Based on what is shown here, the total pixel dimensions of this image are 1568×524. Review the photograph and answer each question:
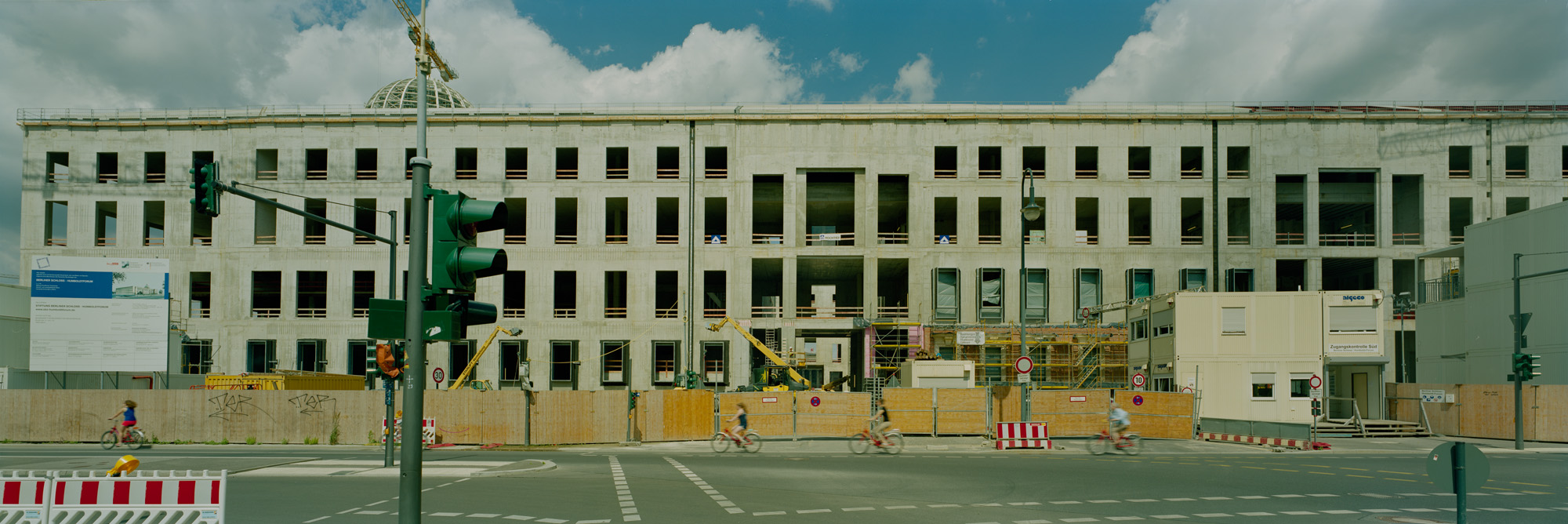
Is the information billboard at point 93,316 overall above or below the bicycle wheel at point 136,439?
above

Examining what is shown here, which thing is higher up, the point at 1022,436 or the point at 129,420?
the point at 129,420

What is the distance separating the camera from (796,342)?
53594 millimetres

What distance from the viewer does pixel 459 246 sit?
23.1 ft

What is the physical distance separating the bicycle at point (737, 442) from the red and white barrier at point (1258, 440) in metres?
16.5

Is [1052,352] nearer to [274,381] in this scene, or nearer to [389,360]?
[274,381]

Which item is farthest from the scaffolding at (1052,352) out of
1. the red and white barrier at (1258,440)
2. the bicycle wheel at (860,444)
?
the bicycle wheel at (860,444)

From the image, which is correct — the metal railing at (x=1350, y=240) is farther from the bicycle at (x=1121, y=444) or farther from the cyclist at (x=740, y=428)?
the cyclist at (x=740, y=428)

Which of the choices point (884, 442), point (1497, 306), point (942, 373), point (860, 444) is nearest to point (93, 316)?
point (860, 444)

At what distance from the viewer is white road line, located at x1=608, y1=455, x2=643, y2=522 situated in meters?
13.9

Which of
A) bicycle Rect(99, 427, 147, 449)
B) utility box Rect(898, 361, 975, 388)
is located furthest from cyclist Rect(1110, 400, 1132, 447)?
bicycle Rect(99, 427, 147, 449)

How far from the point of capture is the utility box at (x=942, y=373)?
1585 inches

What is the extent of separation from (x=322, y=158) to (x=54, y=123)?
14.3 m

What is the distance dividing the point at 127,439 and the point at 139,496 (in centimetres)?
2467

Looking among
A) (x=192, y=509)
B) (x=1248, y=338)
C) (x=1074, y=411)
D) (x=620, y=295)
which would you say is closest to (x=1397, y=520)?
(x=192, y=509)
